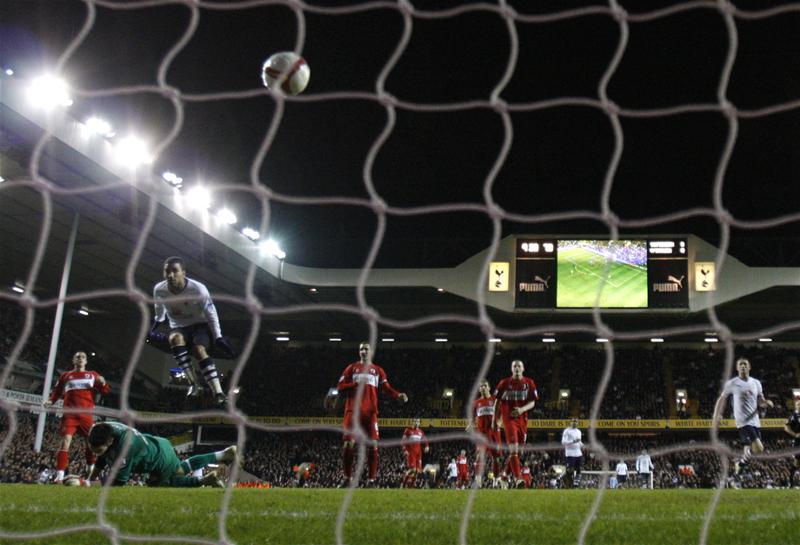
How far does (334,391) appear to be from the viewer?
30.4 ft

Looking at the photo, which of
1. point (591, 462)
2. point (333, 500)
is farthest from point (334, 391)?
point (591, 462)

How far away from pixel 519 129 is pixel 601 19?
19.3 feet

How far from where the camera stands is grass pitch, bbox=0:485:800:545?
4758 millimetres

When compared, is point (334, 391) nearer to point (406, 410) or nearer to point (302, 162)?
point (302, 162)

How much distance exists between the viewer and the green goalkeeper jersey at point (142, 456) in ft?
27.3

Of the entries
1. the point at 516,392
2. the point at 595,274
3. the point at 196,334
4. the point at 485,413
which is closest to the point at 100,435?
the point at 196,334

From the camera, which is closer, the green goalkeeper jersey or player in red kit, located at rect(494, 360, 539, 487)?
the green goalkeeper jersey

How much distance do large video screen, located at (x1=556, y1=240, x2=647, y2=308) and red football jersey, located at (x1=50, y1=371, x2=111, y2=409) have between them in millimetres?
14450

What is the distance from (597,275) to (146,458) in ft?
57.3

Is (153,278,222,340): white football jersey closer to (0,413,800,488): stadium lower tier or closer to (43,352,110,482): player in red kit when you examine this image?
(43,352,110,482): player in red kit


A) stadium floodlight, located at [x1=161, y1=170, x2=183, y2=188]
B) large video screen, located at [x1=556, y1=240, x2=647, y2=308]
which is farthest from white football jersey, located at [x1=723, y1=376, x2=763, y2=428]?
→ stadium floodlight, located at [x1=161, y1=170, x2=183, y2=188]

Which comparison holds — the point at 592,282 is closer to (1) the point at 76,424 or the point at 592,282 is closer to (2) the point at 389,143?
(2) the point at 389,143

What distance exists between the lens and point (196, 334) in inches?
317

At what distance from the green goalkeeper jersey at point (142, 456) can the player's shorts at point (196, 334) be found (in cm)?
104
